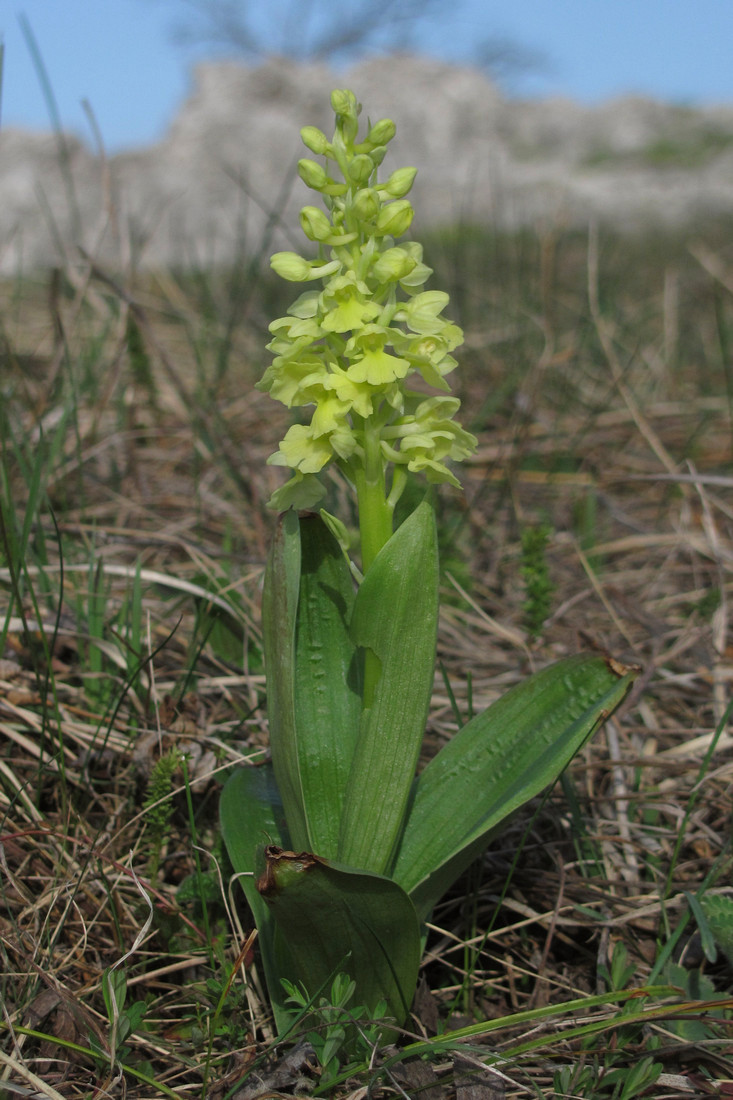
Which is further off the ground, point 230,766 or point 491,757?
point 491,757

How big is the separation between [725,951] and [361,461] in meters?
1.13

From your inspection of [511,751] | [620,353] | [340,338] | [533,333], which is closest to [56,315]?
[340,338]

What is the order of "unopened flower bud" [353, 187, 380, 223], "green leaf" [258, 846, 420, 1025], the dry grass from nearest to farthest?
"green leaf" [258, 846, 420, 1025]
"unopened flower bud" [353, 187, 380, 223]
the dry grass

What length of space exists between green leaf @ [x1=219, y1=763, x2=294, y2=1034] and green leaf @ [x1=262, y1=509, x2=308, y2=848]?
112 mm

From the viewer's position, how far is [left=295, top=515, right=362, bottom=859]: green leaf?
1.57 meters

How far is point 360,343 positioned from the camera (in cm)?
139

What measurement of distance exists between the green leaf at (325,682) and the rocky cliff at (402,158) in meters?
7.51

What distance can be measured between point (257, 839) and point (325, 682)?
31cm

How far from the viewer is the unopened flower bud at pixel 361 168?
1.37 m

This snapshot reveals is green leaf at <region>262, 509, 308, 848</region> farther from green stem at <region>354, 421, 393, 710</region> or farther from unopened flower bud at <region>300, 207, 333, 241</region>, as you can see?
unopened flower bud at <region>300, 207, 333, 241</region>

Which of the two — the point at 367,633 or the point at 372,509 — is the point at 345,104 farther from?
the point at 367,633

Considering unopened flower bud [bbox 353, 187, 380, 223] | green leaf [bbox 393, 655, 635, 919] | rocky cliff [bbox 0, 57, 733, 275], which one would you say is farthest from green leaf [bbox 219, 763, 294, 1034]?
rocky cliff [bbox 0, 57, 733, 275]

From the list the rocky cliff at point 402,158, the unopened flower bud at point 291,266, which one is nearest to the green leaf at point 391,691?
the unopened flower bud at point 291,266

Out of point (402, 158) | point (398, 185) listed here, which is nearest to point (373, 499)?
point (398, 185)
